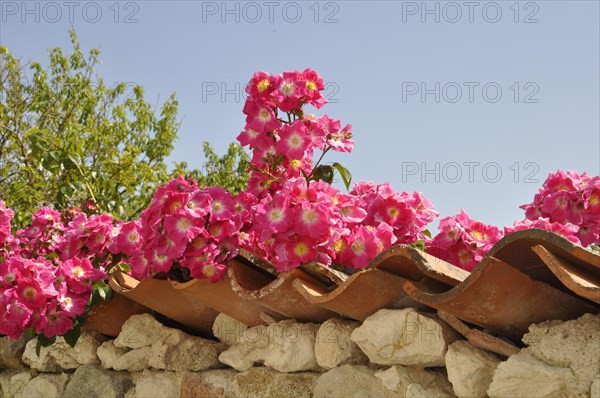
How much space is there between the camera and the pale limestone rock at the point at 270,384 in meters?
2.06

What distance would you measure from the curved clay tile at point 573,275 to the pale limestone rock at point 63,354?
1.72 meters

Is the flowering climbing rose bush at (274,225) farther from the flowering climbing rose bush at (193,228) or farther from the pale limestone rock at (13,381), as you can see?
the pale limestone rock at (13,381)

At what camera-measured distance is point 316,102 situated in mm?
2430

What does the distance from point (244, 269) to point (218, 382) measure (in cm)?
36

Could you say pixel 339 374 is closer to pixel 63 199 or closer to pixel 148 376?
pixel 148 376

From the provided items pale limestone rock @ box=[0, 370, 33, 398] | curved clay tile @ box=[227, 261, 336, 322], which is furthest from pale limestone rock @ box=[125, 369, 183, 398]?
pale limestone rock @ box=[0, 370, 33, 398]

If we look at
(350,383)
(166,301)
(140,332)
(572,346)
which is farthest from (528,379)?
(140,332)

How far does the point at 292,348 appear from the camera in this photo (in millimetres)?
2078

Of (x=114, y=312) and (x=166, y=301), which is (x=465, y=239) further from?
(x=114, y=312)

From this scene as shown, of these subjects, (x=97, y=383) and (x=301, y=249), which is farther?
(x=97, y=383)

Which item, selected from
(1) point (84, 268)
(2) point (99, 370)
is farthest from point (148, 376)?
(1) point (84, 268)

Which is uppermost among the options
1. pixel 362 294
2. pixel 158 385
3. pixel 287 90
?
pixel 287 90

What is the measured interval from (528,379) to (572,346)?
0.11 m

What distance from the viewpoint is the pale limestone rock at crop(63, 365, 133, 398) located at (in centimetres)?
253
